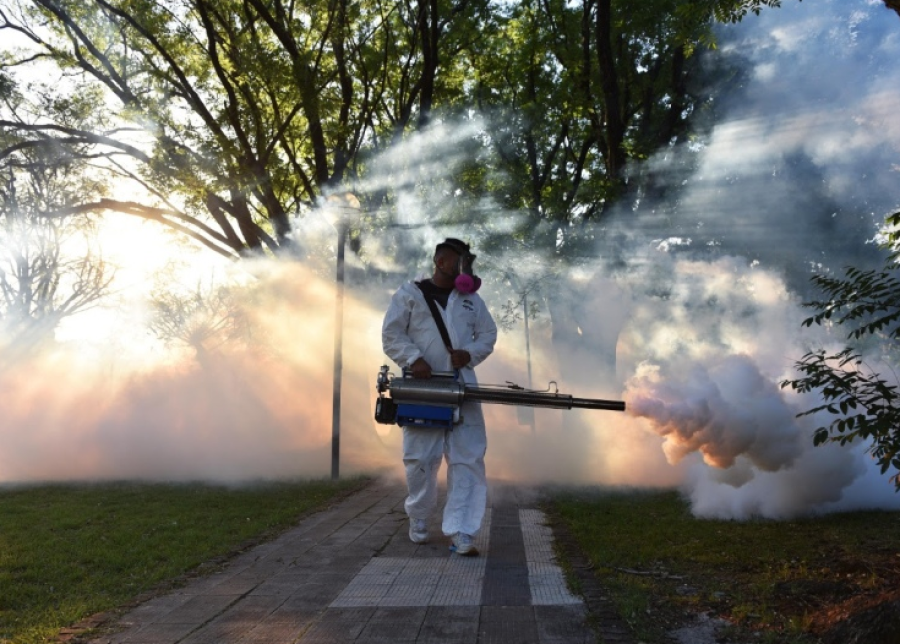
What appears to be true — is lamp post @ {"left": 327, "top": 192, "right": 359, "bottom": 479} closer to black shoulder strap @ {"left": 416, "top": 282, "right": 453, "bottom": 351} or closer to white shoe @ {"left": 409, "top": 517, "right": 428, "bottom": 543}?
white shoe @ {"left": 409, "top": 517, "right": 428, "bottom": 543}

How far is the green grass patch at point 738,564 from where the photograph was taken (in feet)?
15.5

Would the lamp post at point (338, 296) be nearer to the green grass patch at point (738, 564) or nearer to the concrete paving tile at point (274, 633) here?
the green grass patch at point (738, 564)

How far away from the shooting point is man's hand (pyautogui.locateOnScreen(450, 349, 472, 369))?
22.6ft

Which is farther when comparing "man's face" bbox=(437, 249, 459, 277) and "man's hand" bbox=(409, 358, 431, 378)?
"man's face" bbox=(437, 249, 459, 277)

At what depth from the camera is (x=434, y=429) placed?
22.7 feet

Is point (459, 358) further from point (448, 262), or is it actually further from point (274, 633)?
point (274, 633)

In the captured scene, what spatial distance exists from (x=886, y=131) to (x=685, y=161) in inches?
289

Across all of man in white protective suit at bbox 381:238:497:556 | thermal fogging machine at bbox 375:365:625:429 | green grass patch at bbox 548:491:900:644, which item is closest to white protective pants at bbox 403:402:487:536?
man in white protective suit at bbox 381:238:497:556

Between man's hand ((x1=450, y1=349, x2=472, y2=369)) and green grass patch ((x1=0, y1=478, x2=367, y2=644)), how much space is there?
2.38 m

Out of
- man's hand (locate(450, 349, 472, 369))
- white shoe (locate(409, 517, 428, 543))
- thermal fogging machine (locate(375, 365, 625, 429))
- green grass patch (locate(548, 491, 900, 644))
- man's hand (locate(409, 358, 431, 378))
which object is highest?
man's hand (locate(450, 349, 472, 369))

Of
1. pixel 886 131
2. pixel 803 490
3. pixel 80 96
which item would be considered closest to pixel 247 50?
pixel 80 96

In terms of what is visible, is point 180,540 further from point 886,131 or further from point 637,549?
point 886,131

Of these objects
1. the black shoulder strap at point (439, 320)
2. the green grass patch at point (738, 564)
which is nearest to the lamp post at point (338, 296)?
the green grass patch at point (738, 564)

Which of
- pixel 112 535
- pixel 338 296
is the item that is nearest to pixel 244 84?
pixel 338 296
